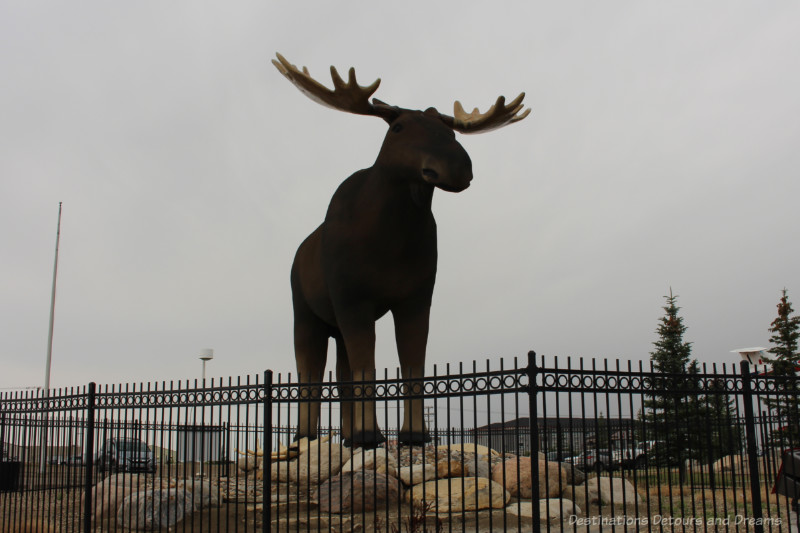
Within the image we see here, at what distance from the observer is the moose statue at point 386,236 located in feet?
27.2

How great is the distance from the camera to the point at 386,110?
28.2 ft


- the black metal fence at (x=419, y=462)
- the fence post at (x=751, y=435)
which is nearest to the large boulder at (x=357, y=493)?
the black metal fence at (x=419, y=462)

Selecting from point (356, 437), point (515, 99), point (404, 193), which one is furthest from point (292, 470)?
point (515, 99)

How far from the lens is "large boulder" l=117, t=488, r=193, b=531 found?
8.58m

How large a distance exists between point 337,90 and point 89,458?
5.34m

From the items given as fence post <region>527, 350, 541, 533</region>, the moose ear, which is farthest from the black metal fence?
the moose ear

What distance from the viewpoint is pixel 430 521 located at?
26.0 ft

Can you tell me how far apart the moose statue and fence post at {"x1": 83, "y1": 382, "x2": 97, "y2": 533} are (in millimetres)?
2762

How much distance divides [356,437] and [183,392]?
2063mm

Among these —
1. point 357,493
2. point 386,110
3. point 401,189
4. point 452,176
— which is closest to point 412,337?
point 401,189

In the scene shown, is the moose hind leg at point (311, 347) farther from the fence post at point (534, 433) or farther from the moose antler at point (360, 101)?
the fence post at point (534, 433)

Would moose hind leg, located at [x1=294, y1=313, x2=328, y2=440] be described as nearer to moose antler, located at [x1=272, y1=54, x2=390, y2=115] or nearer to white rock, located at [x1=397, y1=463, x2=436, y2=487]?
white rock, located at [x1=397, y1=463, x2=436, y2=487]

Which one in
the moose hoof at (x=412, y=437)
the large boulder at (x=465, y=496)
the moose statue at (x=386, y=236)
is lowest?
the large boulder at (x=465, y=496)

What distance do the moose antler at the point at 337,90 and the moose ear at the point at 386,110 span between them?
0.07ft
